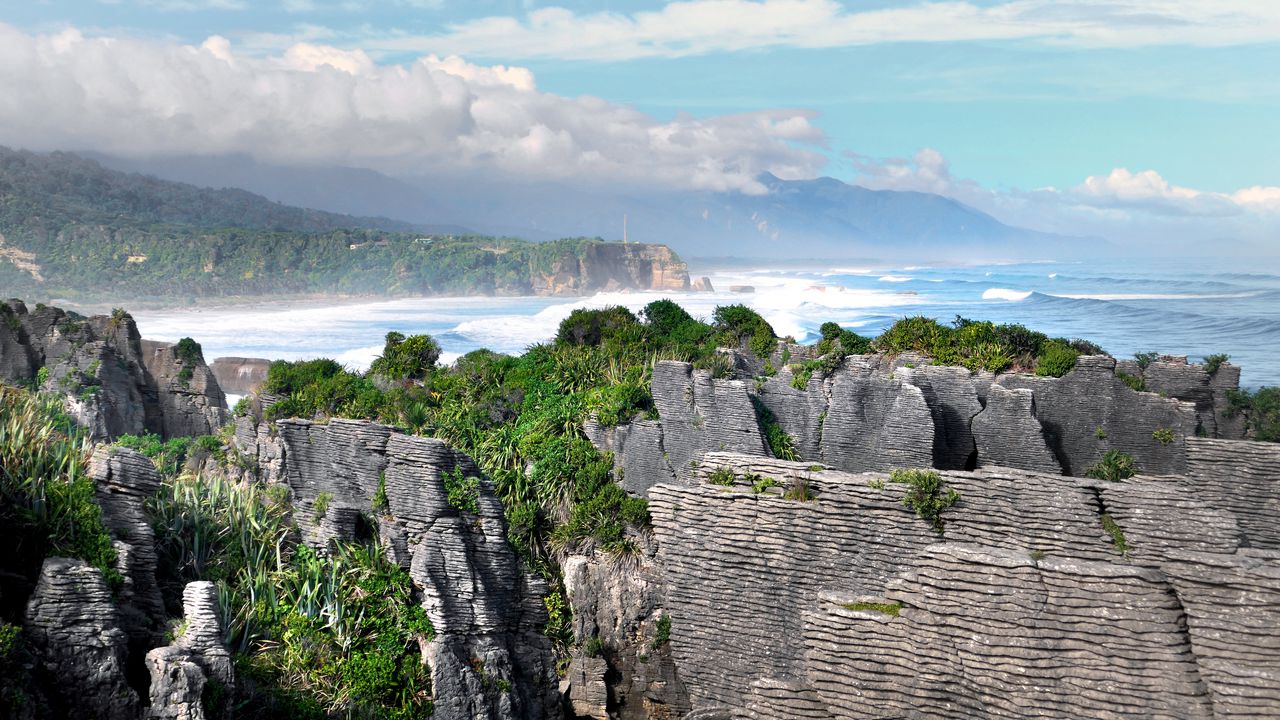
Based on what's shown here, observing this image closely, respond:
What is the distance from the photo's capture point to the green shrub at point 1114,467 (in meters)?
13.7

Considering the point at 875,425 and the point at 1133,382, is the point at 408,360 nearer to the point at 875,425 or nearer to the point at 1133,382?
→ the point at 875,425

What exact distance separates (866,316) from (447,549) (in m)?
44.9

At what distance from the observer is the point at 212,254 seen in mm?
78562

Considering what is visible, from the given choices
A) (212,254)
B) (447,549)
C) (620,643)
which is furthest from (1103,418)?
(212,254)

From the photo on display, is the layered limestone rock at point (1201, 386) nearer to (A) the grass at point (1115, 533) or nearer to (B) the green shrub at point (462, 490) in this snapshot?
(A) the grass at point (1115, 533)

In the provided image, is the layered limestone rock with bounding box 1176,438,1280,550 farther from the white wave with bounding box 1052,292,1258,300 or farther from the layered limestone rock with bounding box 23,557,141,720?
the white wave with bounding box 1052,292,1258,300

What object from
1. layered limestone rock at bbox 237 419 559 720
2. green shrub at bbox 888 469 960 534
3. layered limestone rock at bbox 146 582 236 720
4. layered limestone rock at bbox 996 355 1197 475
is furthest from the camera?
layered limestone rock at bbox 996 355 1197 475

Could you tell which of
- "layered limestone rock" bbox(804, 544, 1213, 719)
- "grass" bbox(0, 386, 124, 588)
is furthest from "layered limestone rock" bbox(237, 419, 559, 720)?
"layered limestone rock" bbox(804, 544, 1213, 719)

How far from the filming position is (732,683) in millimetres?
10664

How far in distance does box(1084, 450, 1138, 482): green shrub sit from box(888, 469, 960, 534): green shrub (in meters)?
5.21

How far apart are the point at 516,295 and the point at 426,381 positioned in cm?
6939

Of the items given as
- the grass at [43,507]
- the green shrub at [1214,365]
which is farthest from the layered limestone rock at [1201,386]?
the grass at [43,507]

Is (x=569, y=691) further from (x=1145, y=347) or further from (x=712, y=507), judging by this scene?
(x=1145, y=347)

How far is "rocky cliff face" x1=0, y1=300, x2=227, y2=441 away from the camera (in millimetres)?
20469
